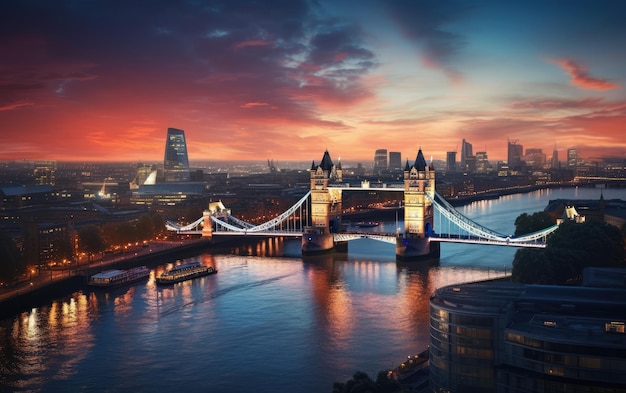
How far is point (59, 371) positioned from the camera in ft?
81.7

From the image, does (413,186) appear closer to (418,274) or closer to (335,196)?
(335,196)

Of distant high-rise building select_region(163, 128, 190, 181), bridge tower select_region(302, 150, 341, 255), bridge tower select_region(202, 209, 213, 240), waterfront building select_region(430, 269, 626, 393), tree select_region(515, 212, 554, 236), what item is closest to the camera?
waterfront building select_region(430, 269, 626, 393)

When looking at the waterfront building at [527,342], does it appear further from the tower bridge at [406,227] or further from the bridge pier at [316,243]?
the bridge pier at [316,243]

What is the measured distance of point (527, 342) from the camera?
1773 cm

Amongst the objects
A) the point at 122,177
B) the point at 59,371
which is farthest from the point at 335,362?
the point at 122,177

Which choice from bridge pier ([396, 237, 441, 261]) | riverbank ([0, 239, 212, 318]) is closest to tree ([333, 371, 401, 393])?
riverbank ([0, 239, 212, 318])

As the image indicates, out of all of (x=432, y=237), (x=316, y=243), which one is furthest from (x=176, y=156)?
(x=432, y=237)

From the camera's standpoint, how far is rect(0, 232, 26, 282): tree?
36531 millimetres

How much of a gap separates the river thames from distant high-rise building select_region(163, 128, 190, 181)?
107381mm

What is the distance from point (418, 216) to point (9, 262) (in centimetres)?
2776

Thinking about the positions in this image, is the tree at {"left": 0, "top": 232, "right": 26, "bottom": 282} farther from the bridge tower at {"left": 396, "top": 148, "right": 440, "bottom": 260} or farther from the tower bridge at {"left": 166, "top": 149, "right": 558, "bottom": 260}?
the bridge tower at {"left": 396, "top": 148, "right": 440, "bottom": 260}

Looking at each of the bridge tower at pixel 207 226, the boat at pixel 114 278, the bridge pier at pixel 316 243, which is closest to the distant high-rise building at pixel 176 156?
the bridge tower at pixel 207 226

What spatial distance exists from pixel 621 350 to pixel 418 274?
26.5m

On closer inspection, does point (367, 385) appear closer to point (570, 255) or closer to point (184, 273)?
point (570, 255)
